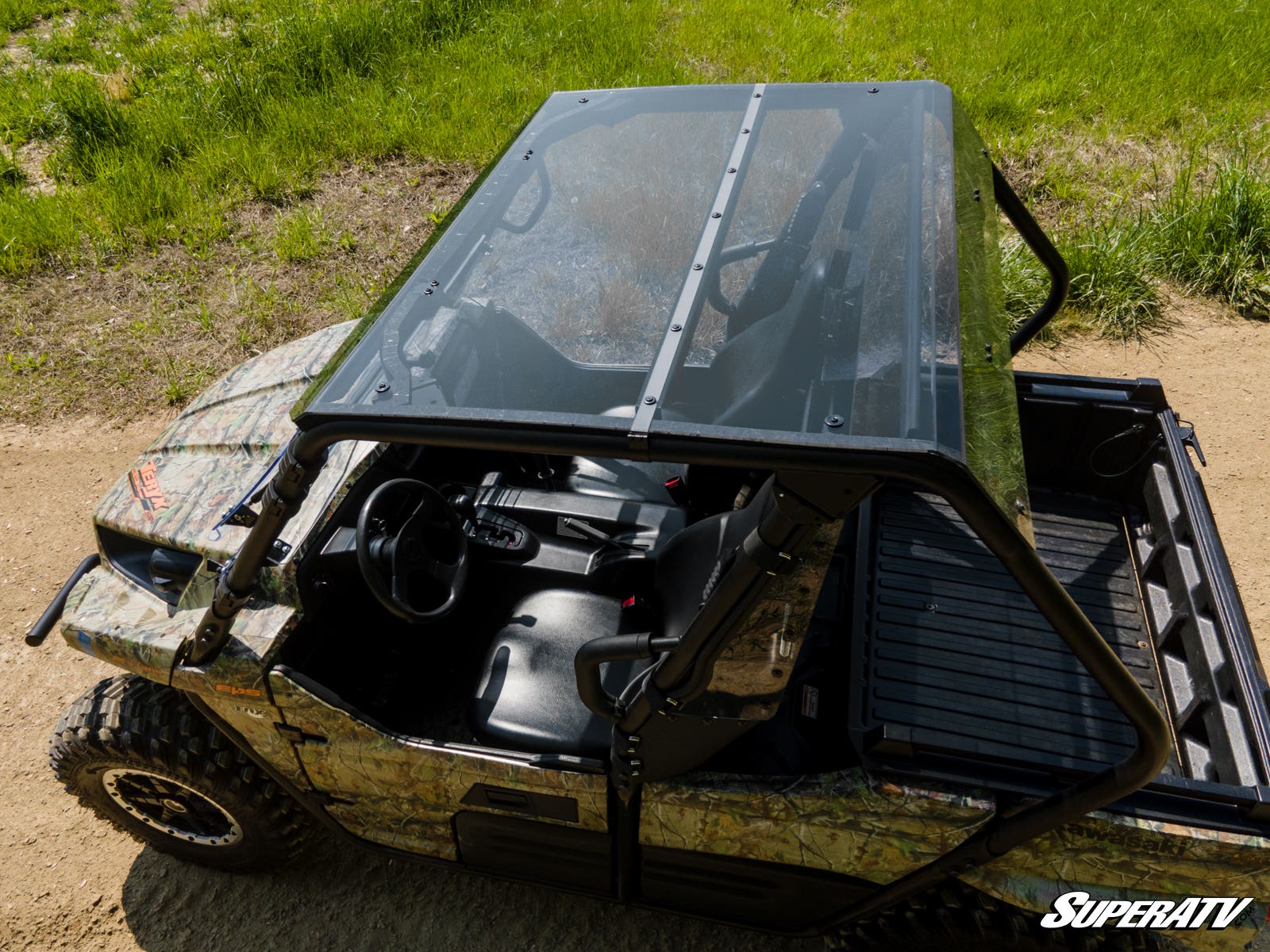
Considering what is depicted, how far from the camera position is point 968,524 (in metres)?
1.61

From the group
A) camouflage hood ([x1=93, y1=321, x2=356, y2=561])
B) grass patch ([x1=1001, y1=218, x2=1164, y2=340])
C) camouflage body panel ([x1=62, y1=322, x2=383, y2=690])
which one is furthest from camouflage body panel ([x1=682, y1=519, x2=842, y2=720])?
grass patch ([x1=1001, y1=218, x2=1164, y2=340])

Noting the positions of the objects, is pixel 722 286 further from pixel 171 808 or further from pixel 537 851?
pixel 171 808

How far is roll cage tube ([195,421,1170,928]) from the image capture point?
5.20ft

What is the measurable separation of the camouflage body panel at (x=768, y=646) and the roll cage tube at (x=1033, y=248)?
3.46 ft

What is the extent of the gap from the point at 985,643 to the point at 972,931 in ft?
2.70

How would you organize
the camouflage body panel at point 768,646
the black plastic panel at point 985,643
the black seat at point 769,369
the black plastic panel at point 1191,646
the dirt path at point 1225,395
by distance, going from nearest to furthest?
the black seat at point 769,369 < the camouflage body panel at point 768,646 < the black plastic panel at point 1191,646 < the black plastic panel at point 985,643 < the dirt path at point 1225,395

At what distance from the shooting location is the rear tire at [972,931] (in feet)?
7.13

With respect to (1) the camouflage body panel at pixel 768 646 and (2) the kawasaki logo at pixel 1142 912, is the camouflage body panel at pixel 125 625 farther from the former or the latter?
(2) the kawasaki logo at pixel 1142 912

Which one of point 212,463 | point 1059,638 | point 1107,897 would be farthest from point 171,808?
point 1059,638

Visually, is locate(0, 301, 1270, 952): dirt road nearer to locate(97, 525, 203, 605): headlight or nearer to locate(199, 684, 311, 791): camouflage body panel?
locate(199, 684, 311, 791): camouflage body panel

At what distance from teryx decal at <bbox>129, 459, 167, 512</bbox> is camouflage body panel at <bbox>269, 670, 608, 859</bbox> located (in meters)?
0.75

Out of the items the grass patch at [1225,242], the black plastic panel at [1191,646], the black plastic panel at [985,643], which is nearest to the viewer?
the black plastic panel at [1191,646]

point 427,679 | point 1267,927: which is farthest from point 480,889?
point 1267,927

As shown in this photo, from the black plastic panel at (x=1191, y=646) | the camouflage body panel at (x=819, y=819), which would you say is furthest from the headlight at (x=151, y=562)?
the black plastic panel at (x=1191, y=646)
